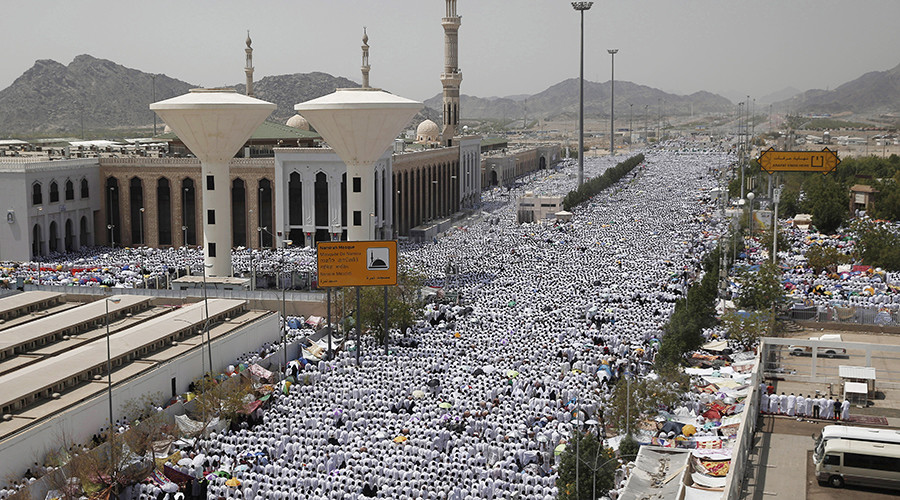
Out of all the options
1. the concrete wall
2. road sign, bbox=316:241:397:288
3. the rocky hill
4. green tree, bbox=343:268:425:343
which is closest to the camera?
the concrete wall

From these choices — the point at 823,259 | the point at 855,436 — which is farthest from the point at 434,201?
the point at 855,436

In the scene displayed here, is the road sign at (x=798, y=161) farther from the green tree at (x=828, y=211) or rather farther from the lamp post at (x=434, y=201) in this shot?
the lamp post at (x=434, y=201)

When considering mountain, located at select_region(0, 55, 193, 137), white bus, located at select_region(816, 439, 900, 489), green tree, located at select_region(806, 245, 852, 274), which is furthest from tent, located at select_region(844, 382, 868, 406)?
mountain, located at select_region(0, 55, 193, 137)

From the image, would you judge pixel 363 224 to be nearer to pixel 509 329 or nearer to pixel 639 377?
pixel 509 329

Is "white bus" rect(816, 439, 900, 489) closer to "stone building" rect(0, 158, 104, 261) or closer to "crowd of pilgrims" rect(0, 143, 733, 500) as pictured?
"crowd of pilgrims" rect(0, 143, 733, 500)

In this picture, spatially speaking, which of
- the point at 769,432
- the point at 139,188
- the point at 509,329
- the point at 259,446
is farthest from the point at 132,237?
the point at 769,432

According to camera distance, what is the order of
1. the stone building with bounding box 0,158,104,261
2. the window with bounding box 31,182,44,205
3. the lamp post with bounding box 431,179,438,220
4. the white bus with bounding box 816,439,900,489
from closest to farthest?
1. the white bus with bounding box 816,439,900,489
2. the stone building with bounding box 0,158,104,261
3. the window with bounding box 31,182,44,205
4. the lamp post with bounding box 431,179,438,220
